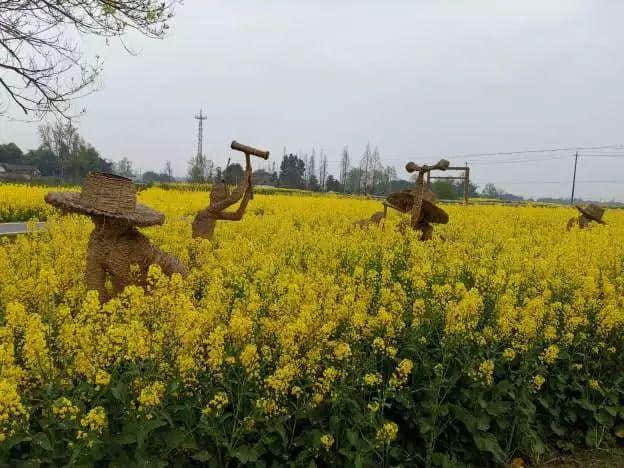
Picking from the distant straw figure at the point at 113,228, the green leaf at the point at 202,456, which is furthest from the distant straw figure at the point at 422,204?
the green leaf at the point at 202,456

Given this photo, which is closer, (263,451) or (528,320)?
(263,451)

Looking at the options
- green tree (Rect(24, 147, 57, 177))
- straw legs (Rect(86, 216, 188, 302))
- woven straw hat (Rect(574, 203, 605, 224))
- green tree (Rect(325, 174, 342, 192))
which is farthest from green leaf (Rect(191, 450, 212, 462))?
green tree (Rect(24, 147, 57, 177))

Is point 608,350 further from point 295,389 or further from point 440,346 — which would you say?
point 295,389

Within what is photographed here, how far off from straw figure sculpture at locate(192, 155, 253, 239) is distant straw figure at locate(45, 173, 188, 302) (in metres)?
2.14

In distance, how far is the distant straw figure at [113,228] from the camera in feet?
14.6

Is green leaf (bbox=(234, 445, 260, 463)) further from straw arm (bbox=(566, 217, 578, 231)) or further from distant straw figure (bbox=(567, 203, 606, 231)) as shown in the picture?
straw arm (bbox=(566, 217, 578, 231))

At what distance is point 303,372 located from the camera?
351 cm

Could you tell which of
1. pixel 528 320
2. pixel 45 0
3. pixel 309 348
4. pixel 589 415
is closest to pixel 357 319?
pixel 309 348

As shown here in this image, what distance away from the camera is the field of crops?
9.10 ft

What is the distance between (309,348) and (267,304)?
812 mm

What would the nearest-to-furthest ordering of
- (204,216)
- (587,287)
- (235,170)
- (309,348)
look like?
(309,348)
(587,287)
(204,216)
(235,170)

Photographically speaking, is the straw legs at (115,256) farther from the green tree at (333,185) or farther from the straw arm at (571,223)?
the green tree at (333,185)

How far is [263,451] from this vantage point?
9.94ft

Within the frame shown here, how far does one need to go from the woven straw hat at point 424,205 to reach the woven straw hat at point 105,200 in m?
5.52
